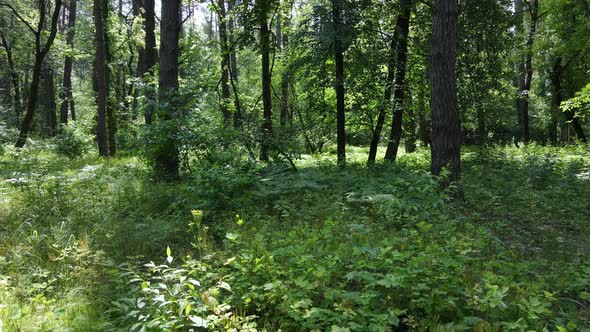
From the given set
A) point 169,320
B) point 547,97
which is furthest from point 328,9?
point 547,97

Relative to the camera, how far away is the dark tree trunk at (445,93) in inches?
284

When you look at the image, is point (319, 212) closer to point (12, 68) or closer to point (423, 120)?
point (423, 120)

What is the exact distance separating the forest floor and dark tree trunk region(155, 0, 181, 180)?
48 cm

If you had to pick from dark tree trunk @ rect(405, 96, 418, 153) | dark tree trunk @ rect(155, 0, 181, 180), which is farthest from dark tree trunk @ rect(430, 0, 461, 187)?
dark tree trunk @ rect(405, 96, 418, 153)

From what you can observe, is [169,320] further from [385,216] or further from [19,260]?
[385,216]

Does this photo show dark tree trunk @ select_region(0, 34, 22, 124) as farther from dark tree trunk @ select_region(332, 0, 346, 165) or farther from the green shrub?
dark tree trunk @ select_region(332, 0, 346, 165)

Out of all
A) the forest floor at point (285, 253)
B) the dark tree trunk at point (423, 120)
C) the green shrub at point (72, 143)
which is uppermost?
the dark tree trunk at point (423, 120)

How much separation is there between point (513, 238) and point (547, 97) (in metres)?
21.6

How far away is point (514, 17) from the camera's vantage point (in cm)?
1266

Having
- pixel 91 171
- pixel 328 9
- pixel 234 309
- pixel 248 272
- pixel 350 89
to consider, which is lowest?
pixel 234 309

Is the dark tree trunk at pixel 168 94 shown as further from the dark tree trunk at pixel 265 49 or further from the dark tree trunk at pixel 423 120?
the dark tree trunk at pixel 423 120

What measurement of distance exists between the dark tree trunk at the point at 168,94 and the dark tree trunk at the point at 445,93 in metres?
5.05

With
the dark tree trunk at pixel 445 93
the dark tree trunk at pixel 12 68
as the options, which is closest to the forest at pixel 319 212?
the dark tree trunk at pixel 445 93

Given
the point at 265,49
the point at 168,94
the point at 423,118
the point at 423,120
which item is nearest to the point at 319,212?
the point at 168,94
